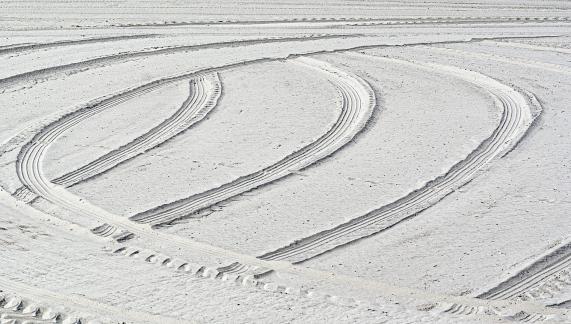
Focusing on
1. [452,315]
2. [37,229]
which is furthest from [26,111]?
[452,315]

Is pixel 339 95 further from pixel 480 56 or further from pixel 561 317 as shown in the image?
pixel 561 317

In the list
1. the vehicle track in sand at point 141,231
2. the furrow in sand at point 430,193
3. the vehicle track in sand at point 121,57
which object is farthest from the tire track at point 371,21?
the vehicle track in sand at point 141,231

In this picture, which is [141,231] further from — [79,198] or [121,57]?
[121,57]

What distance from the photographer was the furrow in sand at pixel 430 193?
278 inches

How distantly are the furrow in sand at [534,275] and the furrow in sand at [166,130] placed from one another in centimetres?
383

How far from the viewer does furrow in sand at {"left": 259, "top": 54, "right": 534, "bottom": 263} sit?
706cm

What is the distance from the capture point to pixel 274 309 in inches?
238

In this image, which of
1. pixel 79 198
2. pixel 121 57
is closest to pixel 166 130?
pixel 79 198

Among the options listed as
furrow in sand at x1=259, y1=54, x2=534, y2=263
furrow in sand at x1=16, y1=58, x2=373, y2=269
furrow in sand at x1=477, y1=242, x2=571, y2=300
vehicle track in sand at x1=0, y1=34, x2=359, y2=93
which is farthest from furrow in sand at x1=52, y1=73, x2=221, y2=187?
furrow in sand at x1=477, y1=242, x2=571, y2=300

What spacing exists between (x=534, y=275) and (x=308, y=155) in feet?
9.95

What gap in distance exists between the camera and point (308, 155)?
9.11 m

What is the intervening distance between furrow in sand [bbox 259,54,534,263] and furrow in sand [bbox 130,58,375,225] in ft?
3.64

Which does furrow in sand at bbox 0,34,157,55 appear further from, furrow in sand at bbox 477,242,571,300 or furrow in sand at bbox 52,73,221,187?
furrow in sand at bbox 477,242,571,300

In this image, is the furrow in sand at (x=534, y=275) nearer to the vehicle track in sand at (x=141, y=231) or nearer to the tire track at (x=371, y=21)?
the vehicle track in sand at (x=141, y=231)
